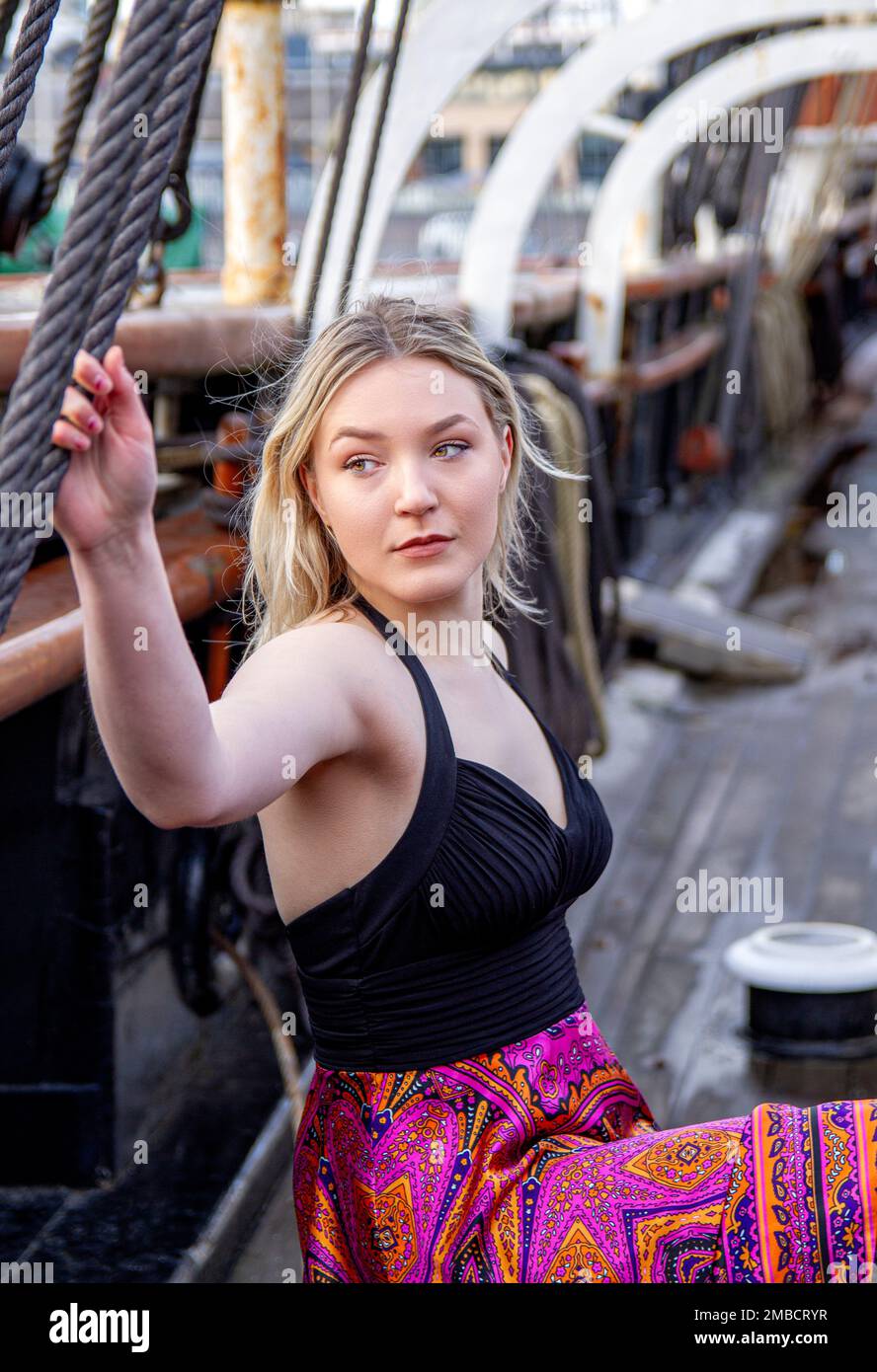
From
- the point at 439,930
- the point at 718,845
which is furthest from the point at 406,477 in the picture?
the point at 718,845

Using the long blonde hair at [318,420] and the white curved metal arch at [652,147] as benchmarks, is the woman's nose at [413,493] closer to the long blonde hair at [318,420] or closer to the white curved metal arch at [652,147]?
the long blonde hair at [318,420]

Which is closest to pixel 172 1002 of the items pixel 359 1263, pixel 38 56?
pixel 359 1263

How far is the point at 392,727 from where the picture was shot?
1270 millimetres

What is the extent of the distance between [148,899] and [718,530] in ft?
19.9

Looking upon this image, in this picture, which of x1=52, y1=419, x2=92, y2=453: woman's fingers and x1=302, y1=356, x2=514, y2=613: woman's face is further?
x1=302, y1=356, x2=514, y2=613: woman's face

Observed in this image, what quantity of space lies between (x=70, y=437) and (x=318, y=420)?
1.56ft

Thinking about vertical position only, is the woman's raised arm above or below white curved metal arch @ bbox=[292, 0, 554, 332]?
below

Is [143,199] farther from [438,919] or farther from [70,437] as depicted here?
[438,919]

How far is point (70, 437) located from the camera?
0.88 metres

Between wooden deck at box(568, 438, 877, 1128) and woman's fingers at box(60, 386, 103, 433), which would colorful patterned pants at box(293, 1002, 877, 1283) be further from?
wooden deck at box(568, 438, 877, 1128)

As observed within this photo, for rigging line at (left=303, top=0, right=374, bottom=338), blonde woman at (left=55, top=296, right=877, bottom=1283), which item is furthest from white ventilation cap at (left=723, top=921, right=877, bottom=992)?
blonde woman at (left=55, top=296, right=877, bottom=1283)

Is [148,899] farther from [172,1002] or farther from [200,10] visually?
[200,10]

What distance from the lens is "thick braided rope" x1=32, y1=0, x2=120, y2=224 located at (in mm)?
1501

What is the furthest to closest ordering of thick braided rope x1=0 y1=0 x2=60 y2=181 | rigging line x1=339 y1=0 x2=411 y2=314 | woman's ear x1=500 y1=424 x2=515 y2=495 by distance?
rigging line x1=339 y1=0 x2=411 y2=314
woman's ear x1=500 y1=424 x2=515 y2=495
thick braided rope x1=0 y1=0 x2=60 y2=181
